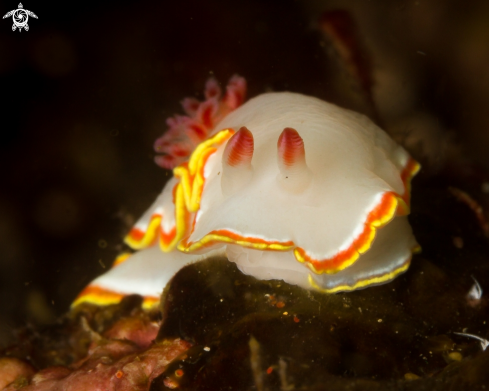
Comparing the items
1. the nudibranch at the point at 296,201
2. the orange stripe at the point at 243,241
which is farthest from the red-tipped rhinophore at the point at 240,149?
the orange stripe at the point at 243,241

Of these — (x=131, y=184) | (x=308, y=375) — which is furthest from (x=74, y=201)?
(x=308, y=375)

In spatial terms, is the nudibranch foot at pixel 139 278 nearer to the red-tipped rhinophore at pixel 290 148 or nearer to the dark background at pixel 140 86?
the dark background at pixel 140 86

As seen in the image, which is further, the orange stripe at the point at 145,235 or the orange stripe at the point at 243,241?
the orange stripe at the point at 145,235

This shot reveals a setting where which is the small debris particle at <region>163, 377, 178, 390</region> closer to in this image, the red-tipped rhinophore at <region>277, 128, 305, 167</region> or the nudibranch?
the nudibranch

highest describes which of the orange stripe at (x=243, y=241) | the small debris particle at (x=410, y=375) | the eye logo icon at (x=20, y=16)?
the eye logo icon at (x=20, y=16)

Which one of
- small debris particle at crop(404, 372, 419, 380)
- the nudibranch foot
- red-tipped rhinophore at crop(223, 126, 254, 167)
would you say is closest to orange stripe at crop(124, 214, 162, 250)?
the nudibranch foot

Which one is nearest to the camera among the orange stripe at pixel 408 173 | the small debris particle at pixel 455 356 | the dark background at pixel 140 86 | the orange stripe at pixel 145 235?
the small debris particle at pixel 455 356

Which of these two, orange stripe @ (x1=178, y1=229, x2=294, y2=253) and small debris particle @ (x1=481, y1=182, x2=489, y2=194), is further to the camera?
small debris particle @ (x1=481, y1=182, x2=489, y2=194)

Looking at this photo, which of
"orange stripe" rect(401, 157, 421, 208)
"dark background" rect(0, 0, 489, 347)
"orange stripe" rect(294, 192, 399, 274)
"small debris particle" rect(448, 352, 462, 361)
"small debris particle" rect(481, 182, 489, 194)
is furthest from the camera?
"small debris particle" rect(481, 182, 489, 194)
